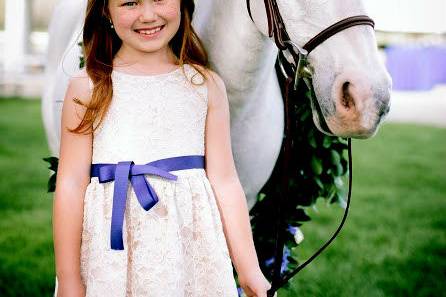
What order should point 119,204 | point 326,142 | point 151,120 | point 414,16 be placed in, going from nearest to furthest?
point 119,204 → point 151,120 → point 326,142 → point 414,16

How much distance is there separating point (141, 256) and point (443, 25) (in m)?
21.1

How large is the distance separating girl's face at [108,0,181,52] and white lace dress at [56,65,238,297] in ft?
0.33

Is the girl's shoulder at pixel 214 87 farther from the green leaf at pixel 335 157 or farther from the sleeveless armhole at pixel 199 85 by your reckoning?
the green leaf at pixel 335 157

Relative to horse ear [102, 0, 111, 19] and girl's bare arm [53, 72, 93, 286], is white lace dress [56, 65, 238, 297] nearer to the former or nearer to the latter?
girl's bare arm [53, 72, 93, 286]

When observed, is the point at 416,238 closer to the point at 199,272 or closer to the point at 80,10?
the point at 80,10

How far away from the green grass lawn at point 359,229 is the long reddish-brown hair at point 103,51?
163 centimetres

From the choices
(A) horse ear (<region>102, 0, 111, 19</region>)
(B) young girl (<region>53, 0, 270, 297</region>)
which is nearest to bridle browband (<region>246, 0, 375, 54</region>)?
(B) young girl (<region>53, 0, 270, 297</region>)

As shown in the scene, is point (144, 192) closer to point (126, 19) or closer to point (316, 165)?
point (126, 19)

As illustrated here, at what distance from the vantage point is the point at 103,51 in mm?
1889

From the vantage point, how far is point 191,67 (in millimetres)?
1898

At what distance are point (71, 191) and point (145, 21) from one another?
0.51 m

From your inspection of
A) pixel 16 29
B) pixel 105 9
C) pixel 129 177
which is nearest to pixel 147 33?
pixel 105 9

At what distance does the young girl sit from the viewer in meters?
1.73

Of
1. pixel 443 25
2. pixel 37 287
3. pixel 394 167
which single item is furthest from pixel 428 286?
pixel 443 25
